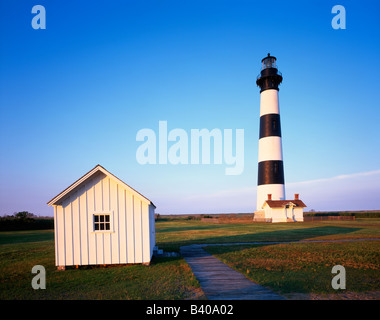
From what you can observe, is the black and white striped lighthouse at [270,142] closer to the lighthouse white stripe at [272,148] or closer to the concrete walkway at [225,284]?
the lighthouse white stripe at [272,148]

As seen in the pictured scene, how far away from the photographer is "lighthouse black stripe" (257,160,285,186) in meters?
42.2

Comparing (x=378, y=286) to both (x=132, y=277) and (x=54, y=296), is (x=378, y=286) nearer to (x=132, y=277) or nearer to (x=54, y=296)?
(x=132, y=277)

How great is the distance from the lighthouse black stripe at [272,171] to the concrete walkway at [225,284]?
105 ft

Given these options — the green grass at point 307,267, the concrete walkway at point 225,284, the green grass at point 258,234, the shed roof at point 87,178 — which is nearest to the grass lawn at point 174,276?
the green grass at point 307,267

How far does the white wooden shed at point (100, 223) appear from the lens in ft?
40.4

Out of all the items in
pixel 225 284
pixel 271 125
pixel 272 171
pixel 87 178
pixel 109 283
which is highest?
pixel 271 125

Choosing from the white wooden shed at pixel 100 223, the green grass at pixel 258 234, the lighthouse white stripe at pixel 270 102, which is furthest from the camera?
the lighthouse white stripe at pixel 270 102

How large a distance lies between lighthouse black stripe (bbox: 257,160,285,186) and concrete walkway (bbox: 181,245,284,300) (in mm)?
31938

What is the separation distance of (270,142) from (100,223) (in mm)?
35707

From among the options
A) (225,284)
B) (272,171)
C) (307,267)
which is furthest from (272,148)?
(225,284)

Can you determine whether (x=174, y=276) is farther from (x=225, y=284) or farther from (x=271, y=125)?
(x=271, y=125)

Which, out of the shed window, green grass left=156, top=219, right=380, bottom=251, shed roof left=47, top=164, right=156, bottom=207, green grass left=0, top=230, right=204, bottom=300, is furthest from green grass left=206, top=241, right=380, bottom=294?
green grass left=156, top=219, right=380, bottom=251

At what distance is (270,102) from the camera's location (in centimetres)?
4375
